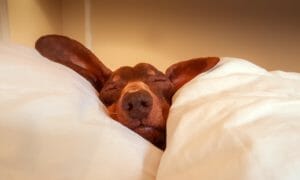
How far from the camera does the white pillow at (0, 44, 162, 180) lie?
0.50 metres

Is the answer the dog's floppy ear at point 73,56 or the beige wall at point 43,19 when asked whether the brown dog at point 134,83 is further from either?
the beige wall at point 43,19

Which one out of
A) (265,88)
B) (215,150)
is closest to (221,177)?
(215,150)

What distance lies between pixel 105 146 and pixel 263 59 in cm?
96

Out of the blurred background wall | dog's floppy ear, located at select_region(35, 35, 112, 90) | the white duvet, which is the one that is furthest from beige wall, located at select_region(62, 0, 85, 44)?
the white duvet

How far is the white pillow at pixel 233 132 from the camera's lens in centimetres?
40

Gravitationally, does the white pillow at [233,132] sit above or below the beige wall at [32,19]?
above

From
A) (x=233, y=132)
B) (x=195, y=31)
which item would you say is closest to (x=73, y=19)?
(x=195, y=31)

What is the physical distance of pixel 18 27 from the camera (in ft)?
4.08

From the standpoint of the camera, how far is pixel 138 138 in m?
0.58

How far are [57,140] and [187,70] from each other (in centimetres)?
44

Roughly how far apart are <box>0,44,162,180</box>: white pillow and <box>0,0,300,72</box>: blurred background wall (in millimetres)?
725

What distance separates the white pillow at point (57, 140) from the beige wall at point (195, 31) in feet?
2.71

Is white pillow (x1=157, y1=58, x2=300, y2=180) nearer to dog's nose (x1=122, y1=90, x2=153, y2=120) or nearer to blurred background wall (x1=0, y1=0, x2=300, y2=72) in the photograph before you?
dog's nose (x1=122, y1=90, x2=153, y2=120)

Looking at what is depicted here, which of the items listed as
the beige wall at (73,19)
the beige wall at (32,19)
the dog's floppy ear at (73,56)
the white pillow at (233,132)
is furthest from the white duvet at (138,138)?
the beige wall at (73,19)
